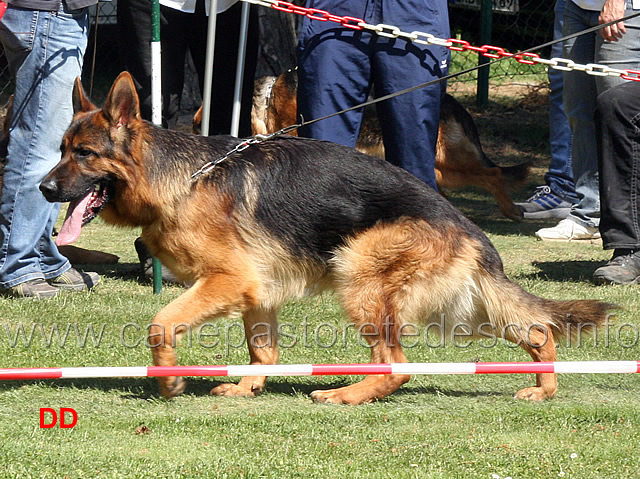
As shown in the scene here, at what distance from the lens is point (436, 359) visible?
14.7 ft

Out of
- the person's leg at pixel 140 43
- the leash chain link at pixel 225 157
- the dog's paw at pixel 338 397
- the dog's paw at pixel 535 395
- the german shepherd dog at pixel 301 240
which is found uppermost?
the person's leg at pixel 140 43

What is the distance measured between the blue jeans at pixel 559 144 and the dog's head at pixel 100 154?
5911 millimetres

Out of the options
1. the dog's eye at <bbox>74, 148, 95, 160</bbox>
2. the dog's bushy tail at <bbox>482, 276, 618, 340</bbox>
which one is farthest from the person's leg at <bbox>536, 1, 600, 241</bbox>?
the dog's eye at <bbox>74, 148, 95, 160</bbox>

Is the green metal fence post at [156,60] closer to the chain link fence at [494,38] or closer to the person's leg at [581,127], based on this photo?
the person's leg at [581,127]

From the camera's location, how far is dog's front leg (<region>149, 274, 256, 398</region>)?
3711mm

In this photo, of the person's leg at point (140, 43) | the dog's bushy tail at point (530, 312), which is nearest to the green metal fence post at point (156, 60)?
the person's leg at point (140, 43)

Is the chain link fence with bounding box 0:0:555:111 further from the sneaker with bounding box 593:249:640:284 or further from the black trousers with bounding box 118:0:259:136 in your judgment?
the sneaker with bounding box 593:249:640:284

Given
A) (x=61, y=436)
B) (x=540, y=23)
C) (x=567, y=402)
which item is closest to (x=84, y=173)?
(x=61, y=436)

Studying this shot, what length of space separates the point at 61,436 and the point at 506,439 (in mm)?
1686

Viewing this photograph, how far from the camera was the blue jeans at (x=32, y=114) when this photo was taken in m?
5.17

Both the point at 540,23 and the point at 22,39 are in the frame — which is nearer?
the point at 22,39

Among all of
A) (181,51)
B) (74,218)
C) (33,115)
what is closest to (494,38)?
(181,51)

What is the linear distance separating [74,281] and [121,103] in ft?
7.45

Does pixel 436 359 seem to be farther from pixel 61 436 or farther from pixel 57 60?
pixel 57 60
